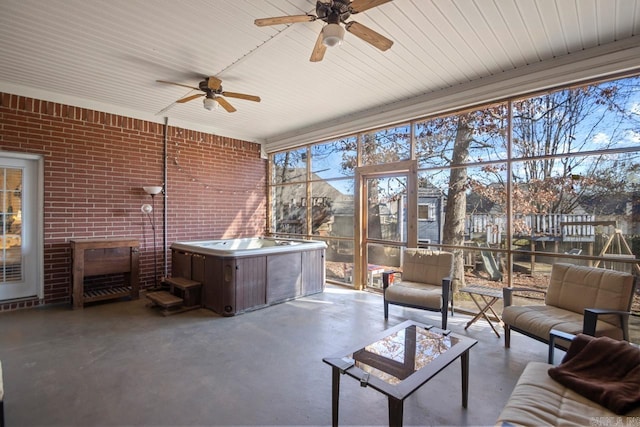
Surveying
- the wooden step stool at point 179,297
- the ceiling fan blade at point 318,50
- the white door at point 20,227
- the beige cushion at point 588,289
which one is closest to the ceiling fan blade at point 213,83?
the ceiling fan blade at point 318,50

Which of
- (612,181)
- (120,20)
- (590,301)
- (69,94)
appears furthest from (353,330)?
(69,94)

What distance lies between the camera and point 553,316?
2.62m

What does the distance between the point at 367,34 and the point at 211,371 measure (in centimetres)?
291

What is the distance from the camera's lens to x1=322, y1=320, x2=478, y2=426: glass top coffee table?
157 cm

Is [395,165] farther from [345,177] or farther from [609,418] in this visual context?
[609,418]

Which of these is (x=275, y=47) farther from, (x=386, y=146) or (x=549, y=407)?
(x=549, y=407)

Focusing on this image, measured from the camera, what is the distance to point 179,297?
4.13 metres

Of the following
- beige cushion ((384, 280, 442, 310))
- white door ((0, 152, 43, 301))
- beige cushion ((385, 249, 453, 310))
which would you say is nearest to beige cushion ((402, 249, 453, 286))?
beige cushion ((385, 249, 453, 310))

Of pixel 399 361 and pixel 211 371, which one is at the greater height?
pixel 399 361

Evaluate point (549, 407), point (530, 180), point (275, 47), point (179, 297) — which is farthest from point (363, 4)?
point (179, 297)

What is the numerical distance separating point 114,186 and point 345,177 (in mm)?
3661

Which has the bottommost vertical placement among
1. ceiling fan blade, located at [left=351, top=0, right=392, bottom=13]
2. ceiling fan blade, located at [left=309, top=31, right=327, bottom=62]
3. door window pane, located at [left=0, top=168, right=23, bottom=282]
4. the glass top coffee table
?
the glass top coffee table

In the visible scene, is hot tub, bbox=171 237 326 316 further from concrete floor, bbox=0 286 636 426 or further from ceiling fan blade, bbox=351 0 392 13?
ceiling fan blade, bbox=351 0 392 13

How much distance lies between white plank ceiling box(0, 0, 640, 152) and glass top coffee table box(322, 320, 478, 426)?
2545 mm
